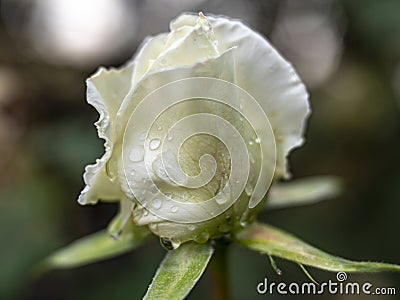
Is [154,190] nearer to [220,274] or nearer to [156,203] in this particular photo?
[156,203]

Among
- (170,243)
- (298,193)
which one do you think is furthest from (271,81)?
(298,193)

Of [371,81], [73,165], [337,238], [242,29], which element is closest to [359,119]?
[371,81]

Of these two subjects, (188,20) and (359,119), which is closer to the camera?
(188,20)

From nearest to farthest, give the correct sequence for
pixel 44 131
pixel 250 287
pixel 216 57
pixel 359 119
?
pixel 216 57, pixel 250 287, pixel 44 131, pixel 359 119

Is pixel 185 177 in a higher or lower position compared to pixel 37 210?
higher

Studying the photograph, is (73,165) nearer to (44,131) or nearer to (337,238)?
(44,131)

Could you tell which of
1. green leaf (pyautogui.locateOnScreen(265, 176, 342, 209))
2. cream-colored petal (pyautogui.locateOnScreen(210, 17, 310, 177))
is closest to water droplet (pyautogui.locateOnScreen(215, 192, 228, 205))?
cream-colored petal (pyautogui.locateOnScreen(210, 17, 310, 177))

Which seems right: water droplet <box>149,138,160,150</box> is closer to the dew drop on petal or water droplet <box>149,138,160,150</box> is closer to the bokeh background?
the dew drop on petal
